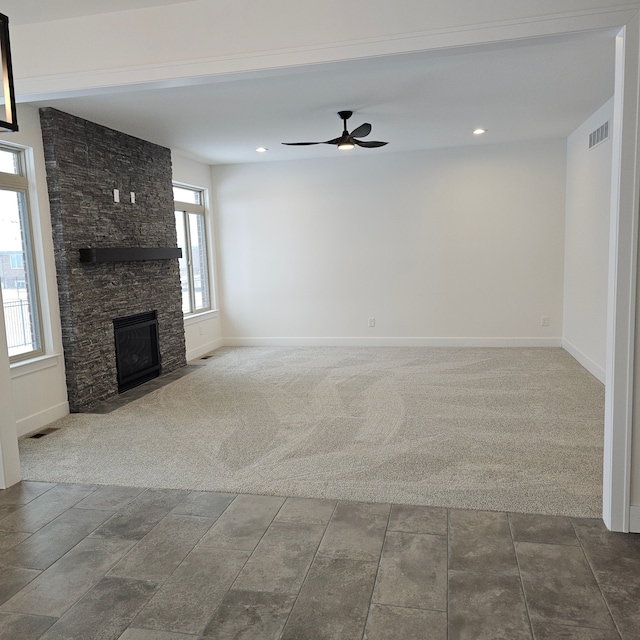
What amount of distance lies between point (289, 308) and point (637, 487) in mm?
5882

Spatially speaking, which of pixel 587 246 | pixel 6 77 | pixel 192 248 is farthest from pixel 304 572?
pixel 192 248

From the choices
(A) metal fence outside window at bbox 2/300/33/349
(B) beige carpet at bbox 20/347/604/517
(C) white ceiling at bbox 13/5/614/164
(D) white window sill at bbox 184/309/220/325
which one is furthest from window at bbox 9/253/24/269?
(D) white window sill at bbox 184/309/220/325

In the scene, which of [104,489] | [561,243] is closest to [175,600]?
[104,489]

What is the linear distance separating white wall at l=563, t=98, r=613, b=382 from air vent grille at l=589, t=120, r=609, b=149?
0.05 m

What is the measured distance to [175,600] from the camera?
2.23 meters

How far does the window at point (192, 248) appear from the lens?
24.1ft

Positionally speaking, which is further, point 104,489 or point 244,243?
point 244,243

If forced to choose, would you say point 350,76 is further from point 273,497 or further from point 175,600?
point 175,600

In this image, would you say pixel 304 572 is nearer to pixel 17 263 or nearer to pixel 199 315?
pixel 17 263

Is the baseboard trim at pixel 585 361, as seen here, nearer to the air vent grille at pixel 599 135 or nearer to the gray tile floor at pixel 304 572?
the air vent grille at pixel 599 135

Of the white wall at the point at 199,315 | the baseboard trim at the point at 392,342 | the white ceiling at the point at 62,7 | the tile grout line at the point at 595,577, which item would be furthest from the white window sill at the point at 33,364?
the tile grout line at the point at 595,577

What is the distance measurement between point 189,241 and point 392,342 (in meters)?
3.19

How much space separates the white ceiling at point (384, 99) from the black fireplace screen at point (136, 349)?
202 centimetres

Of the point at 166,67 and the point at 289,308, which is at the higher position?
the point at 166,67
